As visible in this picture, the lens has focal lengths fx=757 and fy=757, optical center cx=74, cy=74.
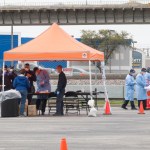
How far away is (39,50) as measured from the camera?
26.5 metres

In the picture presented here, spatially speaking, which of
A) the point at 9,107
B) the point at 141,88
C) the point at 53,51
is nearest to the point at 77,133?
the point at 9,107

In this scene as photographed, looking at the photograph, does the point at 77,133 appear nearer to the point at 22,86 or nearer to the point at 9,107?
the point at 9,107

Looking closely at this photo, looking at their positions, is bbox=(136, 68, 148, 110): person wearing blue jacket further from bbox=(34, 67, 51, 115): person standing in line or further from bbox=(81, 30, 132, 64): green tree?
bbox=(81, 30, 132, 64): green tree

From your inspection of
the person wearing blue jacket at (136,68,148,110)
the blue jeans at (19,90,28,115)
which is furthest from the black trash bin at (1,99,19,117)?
the person wearing blue jacket at (136,68,148,110)

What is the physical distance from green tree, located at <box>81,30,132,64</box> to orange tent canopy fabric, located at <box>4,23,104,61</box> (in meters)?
83.7

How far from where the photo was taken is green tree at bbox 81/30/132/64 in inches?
4489

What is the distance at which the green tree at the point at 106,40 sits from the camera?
11401 centimetres

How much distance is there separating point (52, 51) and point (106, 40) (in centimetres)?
9641

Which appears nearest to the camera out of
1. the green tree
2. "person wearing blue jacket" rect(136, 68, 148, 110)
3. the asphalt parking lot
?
the asphalt parking lot

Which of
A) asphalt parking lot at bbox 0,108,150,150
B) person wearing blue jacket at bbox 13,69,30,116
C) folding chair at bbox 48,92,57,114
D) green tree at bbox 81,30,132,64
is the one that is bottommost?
asphalt parking lot at bbox 0,108,150,150

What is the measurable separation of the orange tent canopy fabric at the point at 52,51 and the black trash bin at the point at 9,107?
1721mm

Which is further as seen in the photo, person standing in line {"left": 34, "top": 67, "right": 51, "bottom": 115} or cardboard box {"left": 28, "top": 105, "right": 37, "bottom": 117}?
person standing in line {"left": 34, "top": 67, "right": 51, "bottom": 115}

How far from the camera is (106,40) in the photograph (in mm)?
122438

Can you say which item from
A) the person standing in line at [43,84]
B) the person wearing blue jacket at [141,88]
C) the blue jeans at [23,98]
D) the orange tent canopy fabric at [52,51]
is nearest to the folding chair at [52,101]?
the person standing in line at [43,84]
